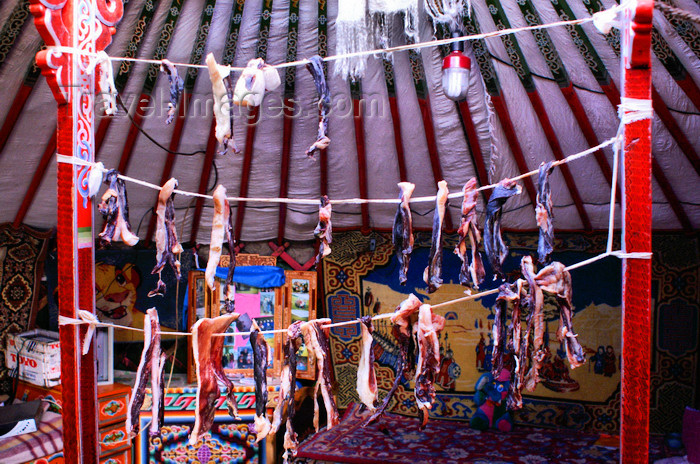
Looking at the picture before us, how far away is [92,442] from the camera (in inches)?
84.4

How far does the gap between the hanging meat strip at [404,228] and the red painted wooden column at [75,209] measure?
1.12 meters

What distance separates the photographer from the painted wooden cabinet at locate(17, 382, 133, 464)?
4.06m

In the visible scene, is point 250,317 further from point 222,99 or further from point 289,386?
point 222,99

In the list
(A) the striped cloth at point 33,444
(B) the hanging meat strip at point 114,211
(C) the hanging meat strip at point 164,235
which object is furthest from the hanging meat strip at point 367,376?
(A) the striped cloth at point 33,444

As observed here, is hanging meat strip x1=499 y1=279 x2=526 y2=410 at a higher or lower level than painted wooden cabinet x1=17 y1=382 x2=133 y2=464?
higher

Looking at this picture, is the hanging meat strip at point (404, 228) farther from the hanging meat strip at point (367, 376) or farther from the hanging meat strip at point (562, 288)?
the hanging meat strip at point (562, 288)

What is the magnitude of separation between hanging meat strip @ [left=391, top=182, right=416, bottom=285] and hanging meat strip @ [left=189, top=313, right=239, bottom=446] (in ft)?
2.17

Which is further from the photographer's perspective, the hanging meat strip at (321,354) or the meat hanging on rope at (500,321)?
the hanging meat strip at (321,354)

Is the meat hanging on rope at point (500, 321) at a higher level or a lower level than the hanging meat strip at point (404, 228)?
lower

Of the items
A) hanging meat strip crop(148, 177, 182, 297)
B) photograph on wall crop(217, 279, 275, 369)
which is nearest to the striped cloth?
photograph on wall crop(217, 279, 275, 369)

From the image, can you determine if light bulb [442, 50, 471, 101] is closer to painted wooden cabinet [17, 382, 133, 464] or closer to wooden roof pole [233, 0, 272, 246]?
wooden roof pole [233, 0, 272, 246]

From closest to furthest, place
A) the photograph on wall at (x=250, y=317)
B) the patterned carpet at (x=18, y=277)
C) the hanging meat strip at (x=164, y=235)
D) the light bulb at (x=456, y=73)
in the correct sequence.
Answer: the hanging meat strip at (x=164, y=235) < the light bulb at (x=456, y=73) < the patterned carpet at (x=18, y=277) < the photograph on wall at (x=250, y=317)

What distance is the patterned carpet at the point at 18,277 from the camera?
14.4 ft

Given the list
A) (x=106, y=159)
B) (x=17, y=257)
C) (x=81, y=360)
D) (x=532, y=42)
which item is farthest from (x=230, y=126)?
(x=17, y=257)
